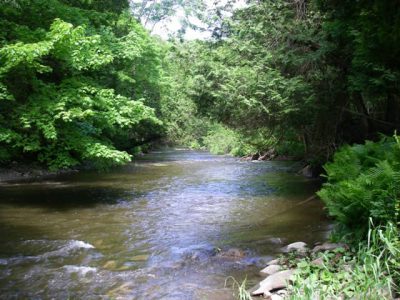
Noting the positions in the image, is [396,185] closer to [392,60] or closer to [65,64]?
[392,60]

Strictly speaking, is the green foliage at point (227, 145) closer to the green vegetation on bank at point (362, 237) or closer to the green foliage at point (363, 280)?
the green vegetation on bank at point (362, 237)

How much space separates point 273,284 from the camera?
17.5 feet

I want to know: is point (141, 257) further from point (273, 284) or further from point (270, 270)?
point (273, 284)

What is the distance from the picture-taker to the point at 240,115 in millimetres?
15312

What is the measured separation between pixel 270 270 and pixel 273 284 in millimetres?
998

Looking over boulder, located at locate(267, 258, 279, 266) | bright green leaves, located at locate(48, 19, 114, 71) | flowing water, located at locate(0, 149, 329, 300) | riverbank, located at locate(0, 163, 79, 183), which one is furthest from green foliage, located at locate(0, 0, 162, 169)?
boulder, located at locate(267, 258, 279, 266)

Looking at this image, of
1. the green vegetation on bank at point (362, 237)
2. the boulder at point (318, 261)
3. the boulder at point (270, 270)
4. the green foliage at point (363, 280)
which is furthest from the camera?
the boulder at point (270, 270)

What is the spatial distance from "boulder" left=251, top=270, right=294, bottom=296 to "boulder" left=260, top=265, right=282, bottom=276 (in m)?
0.63

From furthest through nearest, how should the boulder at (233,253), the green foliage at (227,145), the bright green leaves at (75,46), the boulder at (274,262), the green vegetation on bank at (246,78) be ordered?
the green foliage at (227,145) → the bright green leaves at (75,46) → the green vegetation on bank at (246,78) → the boulder at (233,253) → the boulder at (274,262)

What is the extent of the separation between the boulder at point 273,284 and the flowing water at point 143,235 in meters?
0.44

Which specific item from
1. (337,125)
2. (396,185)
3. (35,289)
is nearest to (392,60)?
(396,185)

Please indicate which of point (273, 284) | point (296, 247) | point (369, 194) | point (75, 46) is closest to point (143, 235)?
point (296, 247)

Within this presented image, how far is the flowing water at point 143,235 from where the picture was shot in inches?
239

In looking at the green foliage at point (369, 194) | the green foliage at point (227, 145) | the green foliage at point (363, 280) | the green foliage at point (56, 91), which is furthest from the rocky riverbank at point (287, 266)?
the green foliage at point (227, 145)
